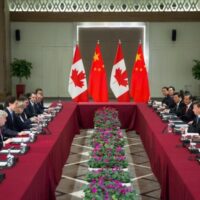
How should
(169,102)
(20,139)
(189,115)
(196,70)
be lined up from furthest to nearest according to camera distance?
(196,70), (169,102), (189,115), (20,139)

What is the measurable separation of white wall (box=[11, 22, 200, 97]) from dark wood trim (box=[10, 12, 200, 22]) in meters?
0.24

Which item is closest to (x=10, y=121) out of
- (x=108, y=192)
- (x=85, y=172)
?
(x=85, y=172)

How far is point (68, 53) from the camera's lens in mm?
16859

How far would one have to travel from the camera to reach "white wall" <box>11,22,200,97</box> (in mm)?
16625

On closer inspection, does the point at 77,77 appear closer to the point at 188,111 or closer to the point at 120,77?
the point at 120,77

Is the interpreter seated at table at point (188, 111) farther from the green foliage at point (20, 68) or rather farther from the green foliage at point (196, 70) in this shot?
the green foliage at point (20, 68)

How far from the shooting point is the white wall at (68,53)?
54.5 feet

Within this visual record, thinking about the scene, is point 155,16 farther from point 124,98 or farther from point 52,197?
point 52,197

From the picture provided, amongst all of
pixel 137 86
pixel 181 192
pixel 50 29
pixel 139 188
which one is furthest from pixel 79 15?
pixel 181 192

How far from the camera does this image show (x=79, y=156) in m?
8.05

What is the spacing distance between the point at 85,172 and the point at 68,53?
10.4m

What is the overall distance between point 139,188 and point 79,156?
2.17 metres

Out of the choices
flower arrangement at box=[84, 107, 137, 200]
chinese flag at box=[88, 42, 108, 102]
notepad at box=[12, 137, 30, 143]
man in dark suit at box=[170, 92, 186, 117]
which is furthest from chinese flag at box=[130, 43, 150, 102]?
notepad at box=[12, 137, 30, 143]

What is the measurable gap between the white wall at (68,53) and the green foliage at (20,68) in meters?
0.82
